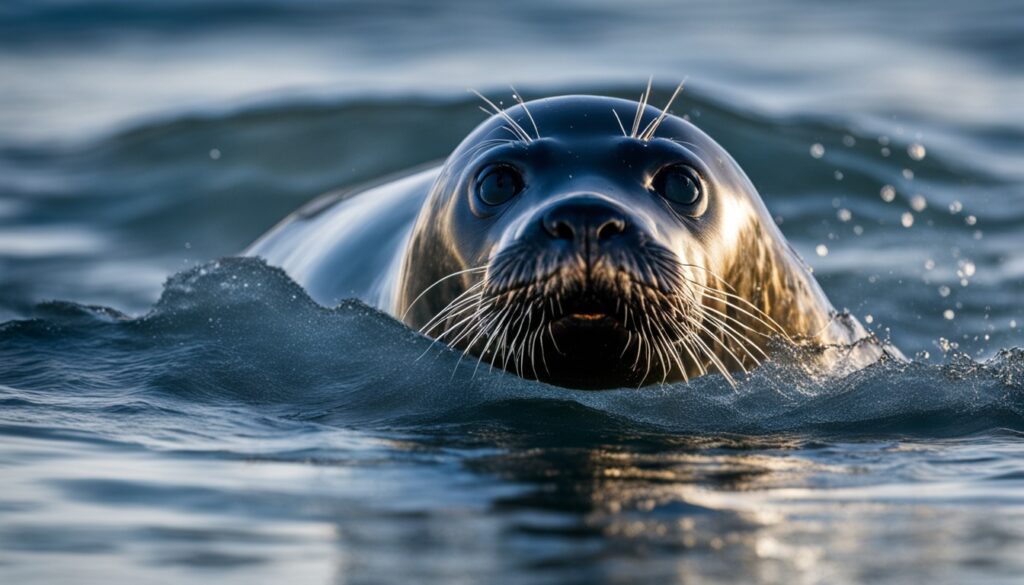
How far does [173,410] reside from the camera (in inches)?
192

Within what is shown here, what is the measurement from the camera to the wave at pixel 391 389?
15.8ft

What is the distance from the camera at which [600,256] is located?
430 cm

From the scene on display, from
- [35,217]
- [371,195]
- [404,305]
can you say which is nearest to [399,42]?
[35,217]

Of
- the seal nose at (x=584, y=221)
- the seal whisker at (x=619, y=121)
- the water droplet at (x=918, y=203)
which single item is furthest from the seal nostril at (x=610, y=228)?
the water droplet at (x=918, y=203)

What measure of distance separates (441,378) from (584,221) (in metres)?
0.94

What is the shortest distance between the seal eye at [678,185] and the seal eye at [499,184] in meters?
0.38

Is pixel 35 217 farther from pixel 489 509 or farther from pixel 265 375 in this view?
pixel 489 509

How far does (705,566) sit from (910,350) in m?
4.04

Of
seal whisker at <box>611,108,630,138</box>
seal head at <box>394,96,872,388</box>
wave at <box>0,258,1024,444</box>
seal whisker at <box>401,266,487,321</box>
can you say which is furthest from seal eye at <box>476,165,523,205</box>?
wave at <box>0,258,1024,444</box>

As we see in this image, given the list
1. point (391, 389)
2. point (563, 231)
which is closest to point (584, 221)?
point (563, 231)

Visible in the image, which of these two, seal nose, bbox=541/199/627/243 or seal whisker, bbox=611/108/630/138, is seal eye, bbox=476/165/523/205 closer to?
seal whisker, bbox=611/108/630/138

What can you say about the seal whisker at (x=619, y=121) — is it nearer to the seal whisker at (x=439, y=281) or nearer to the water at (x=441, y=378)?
the seal whisker at (x=439, y=281)

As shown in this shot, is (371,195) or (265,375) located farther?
(371,195)

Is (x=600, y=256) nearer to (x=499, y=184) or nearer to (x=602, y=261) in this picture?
(x=602, y=261)
